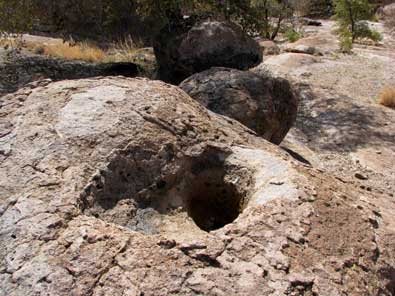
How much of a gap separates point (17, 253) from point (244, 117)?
3070 mm

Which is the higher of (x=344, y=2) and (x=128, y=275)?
(x=128, y=275)

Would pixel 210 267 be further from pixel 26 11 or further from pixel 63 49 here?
pixel 63 49

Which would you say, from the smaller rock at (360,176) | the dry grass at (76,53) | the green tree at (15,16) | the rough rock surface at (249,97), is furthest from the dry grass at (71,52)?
the smaller rock at (360,176)

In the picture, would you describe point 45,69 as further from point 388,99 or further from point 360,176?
point 388,99

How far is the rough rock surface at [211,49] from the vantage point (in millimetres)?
6230

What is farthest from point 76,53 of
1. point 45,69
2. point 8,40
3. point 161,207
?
point 161,207

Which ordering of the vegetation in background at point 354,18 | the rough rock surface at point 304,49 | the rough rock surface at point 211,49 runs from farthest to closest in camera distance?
the vegetation in background at point 354,18 → the rough rock surface at point 304,49 → the rough rock surface at point 211,49

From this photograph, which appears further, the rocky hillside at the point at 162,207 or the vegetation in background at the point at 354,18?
the vegetation in background at the point at 354,18

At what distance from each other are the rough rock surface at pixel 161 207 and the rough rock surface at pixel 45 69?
4.83 meters

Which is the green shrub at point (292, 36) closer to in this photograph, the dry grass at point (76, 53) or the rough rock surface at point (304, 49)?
the rough rock surface at point (304, 49)

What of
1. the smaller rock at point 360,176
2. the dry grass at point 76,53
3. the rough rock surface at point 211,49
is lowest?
the smaller rock at point 360,176

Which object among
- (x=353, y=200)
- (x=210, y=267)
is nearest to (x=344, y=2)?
(x=353, y=200)

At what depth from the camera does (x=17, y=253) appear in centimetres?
206

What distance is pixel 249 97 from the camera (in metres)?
4.92
